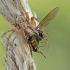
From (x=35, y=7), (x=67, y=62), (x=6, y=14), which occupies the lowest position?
(x=67, y=62)

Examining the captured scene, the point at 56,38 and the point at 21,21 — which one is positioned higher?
the point at 21,21

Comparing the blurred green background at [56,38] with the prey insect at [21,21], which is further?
the blurred green background at [56,38]

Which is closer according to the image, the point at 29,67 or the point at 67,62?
the point at 29,67

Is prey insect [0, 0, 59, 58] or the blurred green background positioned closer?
prey insect [0, 0, 59, 58]

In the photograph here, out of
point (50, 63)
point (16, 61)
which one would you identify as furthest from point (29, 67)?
point (50, 63)

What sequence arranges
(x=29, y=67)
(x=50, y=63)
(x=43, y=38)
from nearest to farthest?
1. (x=29, y=67)
2. (x=43, y=38)
3. (x=50, y=63)

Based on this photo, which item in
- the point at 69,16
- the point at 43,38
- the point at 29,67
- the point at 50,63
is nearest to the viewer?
the point at 29,67

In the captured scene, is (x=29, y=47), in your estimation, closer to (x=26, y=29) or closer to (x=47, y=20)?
(x=26, y=29)

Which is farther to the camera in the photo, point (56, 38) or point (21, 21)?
point (56, 38)
